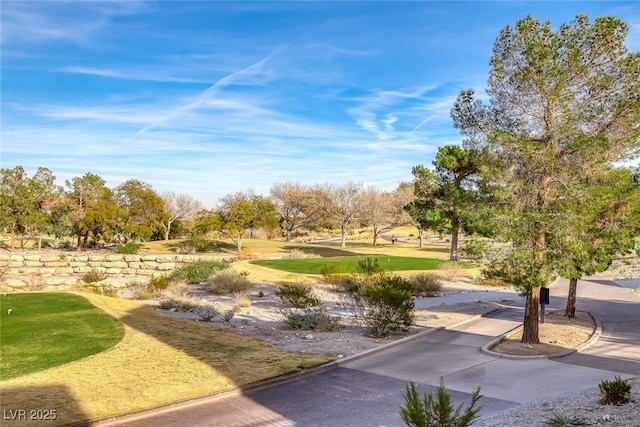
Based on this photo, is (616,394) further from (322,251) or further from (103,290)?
(322,251)

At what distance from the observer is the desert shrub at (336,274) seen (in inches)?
1087

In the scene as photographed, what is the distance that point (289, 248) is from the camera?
55.9 meters

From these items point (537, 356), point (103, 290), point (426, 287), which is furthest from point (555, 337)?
point (103, 290)

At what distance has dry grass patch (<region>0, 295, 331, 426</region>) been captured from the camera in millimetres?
8297

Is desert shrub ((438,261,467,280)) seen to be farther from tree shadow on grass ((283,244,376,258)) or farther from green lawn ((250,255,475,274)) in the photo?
tree shadow on grass ((283,244,376,258))

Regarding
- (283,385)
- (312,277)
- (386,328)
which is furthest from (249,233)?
(283,385)

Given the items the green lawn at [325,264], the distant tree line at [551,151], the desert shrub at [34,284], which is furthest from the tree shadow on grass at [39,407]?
the green lawn at [325,264]

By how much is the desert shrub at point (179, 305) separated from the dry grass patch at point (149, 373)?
4207mm

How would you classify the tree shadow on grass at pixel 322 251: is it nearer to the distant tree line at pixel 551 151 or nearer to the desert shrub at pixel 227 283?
the desert shrub at pixel 227 283

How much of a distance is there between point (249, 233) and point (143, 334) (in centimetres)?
6172

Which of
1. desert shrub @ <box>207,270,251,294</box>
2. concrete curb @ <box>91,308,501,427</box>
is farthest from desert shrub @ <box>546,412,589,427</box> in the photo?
desert shrub @ <box>207,270,251,294</box>

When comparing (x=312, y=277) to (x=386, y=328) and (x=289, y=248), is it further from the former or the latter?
(x=289, y=248)

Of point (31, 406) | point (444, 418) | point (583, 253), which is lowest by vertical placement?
point (31, 406)

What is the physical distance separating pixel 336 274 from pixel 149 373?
19195mm
